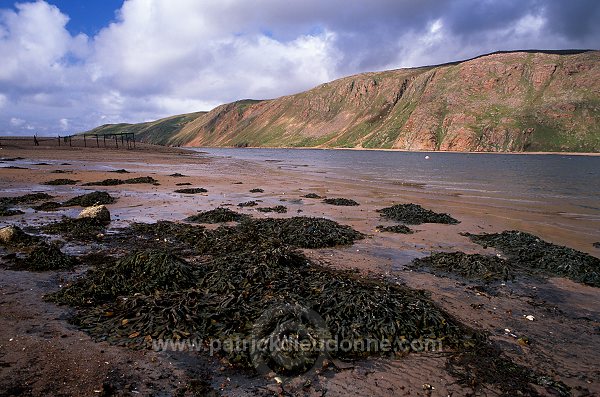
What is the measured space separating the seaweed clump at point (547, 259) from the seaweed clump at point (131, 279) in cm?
834

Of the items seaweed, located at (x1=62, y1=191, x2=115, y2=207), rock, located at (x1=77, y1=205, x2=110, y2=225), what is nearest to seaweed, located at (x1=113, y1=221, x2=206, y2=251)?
rock, located at (x1=77, y1=205, x2=110, y2=225)

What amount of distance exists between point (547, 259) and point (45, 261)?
1221cm

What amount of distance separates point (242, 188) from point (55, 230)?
13930 millimetres

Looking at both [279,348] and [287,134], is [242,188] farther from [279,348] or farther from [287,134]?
[287,134]

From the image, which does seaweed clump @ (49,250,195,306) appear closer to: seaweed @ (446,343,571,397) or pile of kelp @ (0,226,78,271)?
pile of kelp @ (0,226,78,271)

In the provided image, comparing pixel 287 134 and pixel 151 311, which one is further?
pixel 287 134

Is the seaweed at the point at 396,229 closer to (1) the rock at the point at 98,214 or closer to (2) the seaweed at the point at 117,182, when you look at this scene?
(1) the rock at the point at 98,214

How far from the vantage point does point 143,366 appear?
14.8 ft

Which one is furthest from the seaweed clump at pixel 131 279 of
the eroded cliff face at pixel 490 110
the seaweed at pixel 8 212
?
the eroded cliff face at pixel 490 110

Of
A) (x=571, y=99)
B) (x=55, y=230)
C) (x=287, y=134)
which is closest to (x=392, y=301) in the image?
(x=55, y=230)

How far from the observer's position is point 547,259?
9.64 metres

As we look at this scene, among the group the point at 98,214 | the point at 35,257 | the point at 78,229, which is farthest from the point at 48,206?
the point at 35,257

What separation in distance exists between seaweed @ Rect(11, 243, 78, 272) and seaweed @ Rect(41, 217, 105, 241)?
213 cm

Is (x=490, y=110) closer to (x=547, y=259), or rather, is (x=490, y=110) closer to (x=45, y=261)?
(x=547, y=259)
